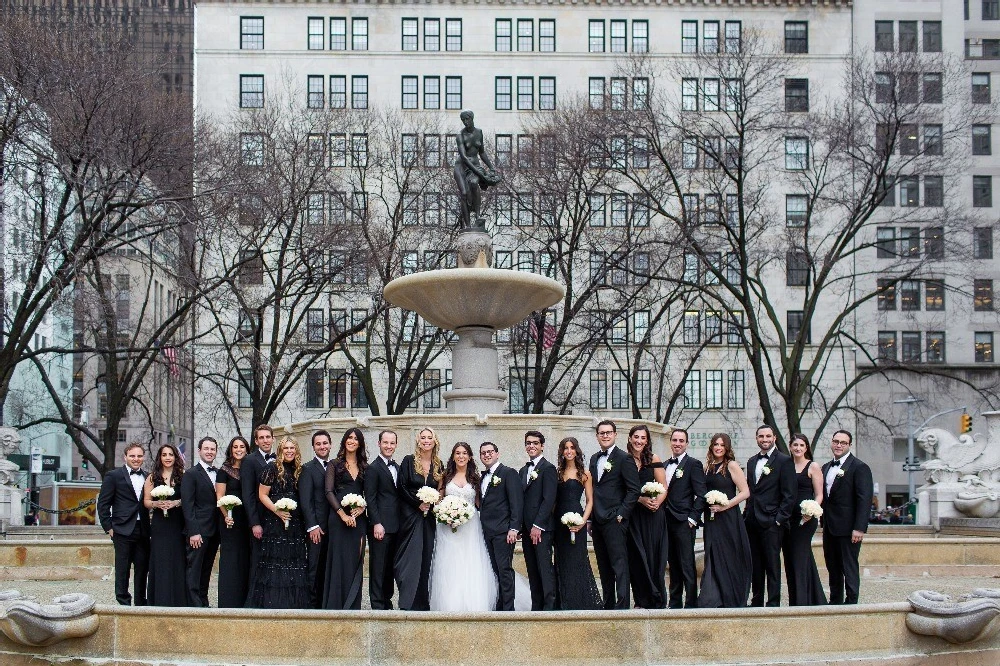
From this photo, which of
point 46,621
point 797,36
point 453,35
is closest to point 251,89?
point 453,35

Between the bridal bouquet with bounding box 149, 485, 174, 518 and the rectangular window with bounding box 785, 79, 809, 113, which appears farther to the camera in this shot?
the rectangular window with bounding box 785, 79, 809, 113

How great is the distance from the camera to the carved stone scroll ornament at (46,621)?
364 inches

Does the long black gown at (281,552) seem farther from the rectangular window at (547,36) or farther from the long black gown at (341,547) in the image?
the rectangular window at (547,36)

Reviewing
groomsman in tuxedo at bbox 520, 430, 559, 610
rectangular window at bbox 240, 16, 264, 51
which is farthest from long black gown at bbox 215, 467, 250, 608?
rectangular window at bbox 240, 16, 264, 51

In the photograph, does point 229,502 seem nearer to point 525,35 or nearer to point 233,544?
point 233,544

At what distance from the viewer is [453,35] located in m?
57.4

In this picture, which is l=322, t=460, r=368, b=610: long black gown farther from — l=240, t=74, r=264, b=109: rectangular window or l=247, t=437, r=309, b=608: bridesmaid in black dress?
l=240, t=74, r=264, b=109: rectangular window

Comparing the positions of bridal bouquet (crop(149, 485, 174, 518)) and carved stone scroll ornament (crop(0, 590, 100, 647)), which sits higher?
bridal bouquet (crop(149, 485, 174, 518))

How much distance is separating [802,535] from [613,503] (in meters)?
1.94

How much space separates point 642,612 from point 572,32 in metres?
50.9

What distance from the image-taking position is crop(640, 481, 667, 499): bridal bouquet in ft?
Result: 35.8

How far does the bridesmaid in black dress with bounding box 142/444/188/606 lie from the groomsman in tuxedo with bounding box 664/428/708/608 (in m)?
4.66

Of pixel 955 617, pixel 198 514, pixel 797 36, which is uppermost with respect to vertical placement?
pixel 797 36

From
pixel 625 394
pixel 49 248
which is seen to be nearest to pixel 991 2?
pixel 625 394
